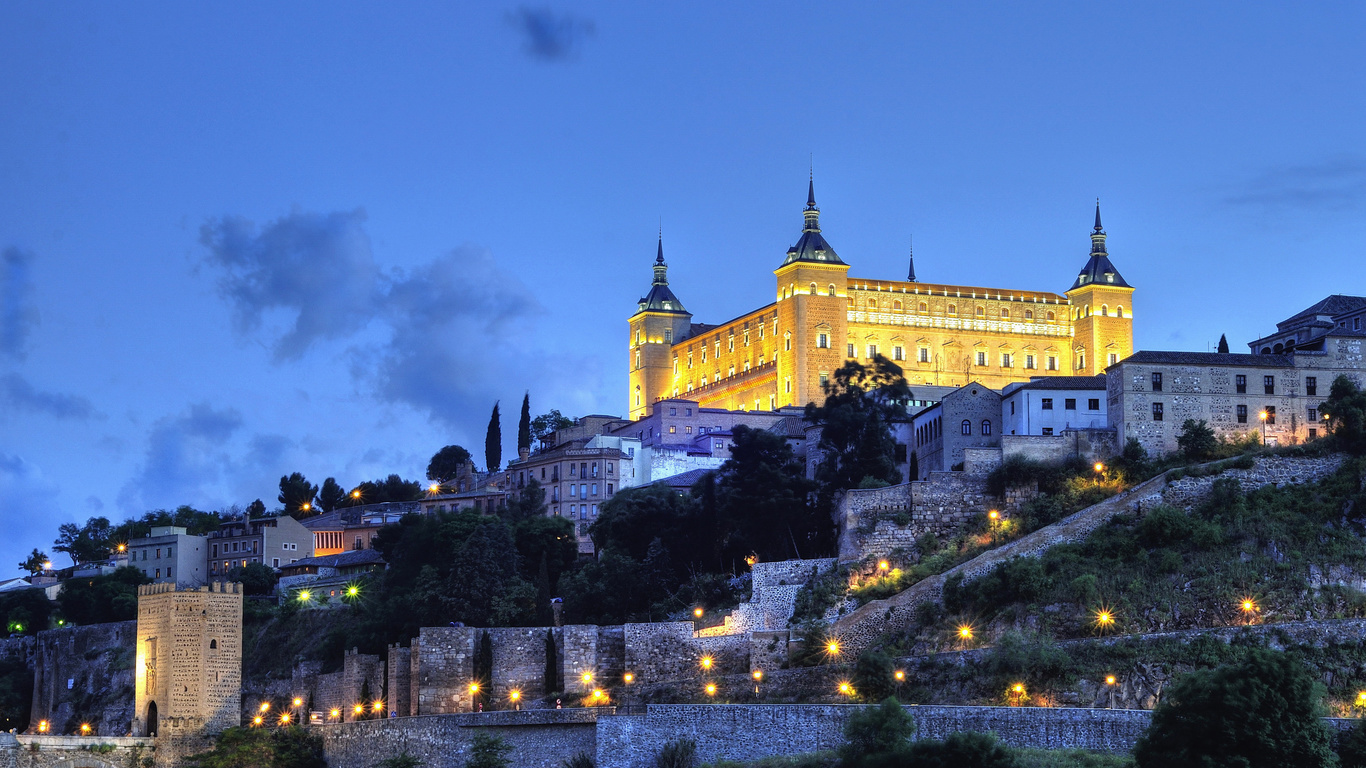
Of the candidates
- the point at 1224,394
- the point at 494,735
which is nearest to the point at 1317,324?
the point at 1224,394

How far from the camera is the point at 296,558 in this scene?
10619cm

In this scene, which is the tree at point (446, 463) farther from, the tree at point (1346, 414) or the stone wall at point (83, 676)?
the tree at point (1346, 414)

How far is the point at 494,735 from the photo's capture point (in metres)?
55.1

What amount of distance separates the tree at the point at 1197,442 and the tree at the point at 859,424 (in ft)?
38.6

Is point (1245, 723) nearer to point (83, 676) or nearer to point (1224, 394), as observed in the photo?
point (1224, 394)

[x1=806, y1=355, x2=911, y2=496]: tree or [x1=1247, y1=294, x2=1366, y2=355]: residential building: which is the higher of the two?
[x1=1247, y1=294, x2=1366, y2=355]: residential building

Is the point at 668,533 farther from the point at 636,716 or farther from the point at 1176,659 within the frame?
the point at 1176,659

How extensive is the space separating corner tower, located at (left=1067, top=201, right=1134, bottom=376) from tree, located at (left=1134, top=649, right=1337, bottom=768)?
72.9 metres

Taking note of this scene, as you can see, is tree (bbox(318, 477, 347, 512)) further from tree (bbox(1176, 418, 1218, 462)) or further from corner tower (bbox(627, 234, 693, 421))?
tree (bbox(1176, 418, 1218, 462))

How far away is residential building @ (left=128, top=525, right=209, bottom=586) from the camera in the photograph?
103750mm

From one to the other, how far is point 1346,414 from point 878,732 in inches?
1022

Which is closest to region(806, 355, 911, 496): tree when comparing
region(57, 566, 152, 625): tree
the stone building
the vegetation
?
the stone building

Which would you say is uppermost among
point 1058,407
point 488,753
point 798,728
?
point 1058,407

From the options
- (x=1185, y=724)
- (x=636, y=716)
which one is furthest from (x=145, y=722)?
(x=1185, y=724)
